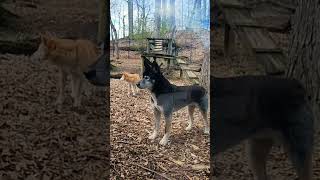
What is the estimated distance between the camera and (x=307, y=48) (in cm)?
240

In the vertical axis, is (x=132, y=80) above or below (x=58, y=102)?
above

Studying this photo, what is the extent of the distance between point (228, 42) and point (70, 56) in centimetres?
88

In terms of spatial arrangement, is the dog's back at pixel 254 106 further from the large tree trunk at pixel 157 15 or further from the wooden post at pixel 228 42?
the large tree trunk at pixel 157 15

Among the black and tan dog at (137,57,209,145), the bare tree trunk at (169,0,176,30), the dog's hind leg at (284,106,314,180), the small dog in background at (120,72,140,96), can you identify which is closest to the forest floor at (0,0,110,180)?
the small dog in background at (120,72,140,96)

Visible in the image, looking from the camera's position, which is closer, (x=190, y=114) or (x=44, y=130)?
(x=44, y=130)

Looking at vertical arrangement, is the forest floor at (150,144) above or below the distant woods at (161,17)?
below

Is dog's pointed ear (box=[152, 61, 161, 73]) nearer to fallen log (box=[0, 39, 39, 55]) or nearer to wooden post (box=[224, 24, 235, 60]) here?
wooden post (box=[224, 24, 235, 60])

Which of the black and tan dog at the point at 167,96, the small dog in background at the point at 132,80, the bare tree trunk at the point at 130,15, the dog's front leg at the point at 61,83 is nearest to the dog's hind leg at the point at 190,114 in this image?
the black and tan dog at the point at 167,96

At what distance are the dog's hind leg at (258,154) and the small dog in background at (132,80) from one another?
0.71 m

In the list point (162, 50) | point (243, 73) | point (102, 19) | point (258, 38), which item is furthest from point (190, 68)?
point (102, 19)

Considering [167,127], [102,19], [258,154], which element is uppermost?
[102,19]

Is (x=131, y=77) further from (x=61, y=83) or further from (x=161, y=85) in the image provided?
(x=61, y=83)

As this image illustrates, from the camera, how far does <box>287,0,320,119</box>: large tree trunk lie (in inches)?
94.0

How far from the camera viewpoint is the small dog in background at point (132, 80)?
239cm
